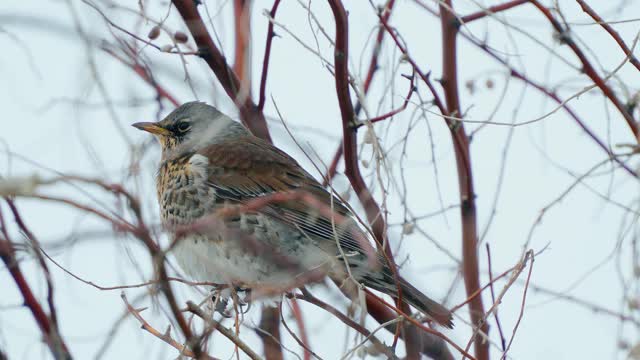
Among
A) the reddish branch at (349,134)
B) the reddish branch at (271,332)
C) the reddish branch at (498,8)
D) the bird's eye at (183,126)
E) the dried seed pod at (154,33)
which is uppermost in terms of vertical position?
the bird's eye at (183,126)

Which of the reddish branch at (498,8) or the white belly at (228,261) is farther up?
the reddish branch at (498,8)

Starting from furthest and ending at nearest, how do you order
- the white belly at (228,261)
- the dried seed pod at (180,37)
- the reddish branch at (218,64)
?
1. the white belly at (228,261)
2. the reddish branch at (218,64)
3. the dried seed pod at (180,37)

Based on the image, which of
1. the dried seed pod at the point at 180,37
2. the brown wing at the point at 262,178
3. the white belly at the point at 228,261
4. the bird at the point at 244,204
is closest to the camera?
the dried seed pod at the point at 180,37

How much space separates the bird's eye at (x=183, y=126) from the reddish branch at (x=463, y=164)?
2342 mm

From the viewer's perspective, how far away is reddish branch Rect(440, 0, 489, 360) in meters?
4.35

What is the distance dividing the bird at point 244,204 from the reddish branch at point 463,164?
225 mm

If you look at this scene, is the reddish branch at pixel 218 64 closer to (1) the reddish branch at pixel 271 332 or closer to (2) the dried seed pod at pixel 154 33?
(2) the dried seed pod at pixel 154 33

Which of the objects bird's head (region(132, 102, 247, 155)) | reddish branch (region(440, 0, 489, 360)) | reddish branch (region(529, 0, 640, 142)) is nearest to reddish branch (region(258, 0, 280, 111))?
reddish branch (region(440, 0, 489, 360))

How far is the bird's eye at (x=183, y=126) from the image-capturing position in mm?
6418

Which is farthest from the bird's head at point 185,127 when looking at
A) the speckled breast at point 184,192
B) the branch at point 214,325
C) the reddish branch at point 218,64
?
the branch at point 214,325

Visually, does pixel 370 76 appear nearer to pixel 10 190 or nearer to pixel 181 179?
pixel 181 179

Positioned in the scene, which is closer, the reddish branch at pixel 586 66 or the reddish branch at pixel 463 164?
the reddish branch at pixel 586 66

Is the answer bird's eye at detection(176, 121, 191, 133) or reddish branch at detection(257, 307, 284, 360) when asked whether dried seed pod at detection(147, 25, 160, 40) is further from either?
bird's eye at detection(176, 121, 191, 133)

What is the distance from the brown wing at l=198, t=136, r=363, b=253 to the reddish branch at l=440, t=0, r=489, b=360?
106cm
